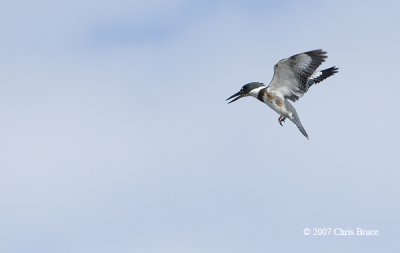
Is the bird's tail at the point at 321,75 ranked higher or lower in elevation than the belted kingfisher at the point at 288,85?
higher

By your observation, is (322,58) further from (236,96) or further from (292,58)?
(236,96)

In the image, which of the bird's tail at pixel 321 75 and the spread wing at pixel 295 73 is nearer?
the spread wing at pixel 295 73

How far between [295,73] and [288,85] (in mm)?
627

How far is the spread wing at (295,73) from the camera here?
3597 centimetres

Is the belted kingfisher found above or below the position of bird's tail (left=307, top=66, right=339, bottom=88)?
below

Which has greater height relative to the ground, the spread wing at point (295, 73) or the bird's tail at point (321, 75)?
the bird's tail at point (321, 75)

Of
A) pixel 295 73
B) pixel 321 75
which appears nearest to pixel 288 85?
pixel 295 73

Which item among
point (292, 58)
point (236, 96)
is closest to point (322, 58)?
point (292, 58)

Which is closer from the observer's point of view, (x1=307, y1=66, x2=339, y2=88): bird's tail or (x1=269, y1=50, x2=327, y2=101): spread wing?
(x1=269, y1=50, x2=327, y2=101): spread wing

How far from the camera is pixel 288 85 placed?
37406 mm

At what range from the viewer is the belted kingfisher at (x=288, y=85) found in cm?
3616

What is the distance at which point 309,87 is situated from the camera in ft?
126

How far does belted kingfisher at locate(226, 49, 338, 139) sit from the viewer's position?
119 ft

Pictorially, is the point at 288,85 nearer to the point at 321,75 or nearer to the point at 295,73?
the point at 295,73
